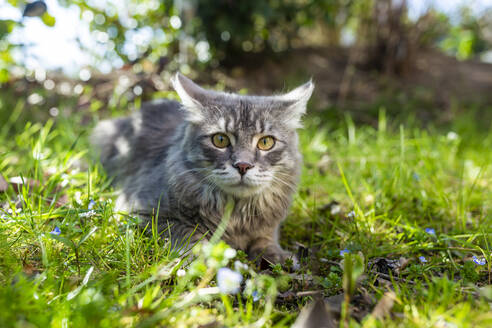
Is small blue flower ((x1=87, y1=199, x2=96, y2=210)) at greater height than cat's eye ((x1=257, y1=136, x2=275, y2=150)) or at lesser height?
lesser

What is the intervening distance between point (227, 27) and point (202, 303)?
400 centimetres

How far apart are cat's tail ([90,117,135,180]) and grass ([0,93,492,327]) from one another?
0.61 ft

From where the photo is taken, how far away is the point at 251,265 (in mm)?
1963

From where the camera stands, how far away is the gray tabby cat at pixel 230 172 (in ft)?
6.59

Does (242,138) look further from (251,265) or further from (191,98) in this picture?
(251,265)

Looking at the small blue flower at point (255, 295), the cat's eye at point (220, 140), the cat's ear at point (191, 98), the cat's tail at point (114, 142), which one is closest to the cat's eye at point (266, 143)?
the cat's eye at point (220, 140)

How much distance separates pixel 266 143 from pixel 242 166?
1.02 feet

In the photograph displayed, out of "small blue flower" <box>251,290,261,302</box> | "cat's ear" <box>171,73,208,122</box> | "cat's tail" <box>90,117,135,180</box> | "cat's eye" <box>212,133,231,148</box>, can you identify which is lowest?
"small blue flower" <box>251,290,261,302</box>

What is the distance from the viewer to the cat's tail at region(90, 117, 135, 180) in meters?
3.03

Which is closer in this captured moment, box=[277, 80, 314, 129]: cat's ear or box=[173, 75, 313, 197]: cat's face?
box=[173, 75, 313, 197]: cat's face

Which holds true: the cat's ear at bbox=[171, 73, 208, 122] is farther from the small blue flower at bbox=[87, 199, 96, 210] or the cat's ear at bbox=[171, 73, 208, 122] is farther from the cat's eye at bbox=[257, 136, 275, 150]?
the small blue flower at bbox=[87, 199, 96, 210]

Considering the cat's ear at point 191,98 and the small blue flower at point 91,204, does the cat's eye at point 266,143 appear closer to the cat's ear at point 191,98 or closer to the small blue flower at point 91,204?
the cat's ear at point 191,98

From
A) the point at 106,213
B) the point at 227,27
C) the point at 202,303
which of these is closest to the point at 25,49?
the point at 227,27

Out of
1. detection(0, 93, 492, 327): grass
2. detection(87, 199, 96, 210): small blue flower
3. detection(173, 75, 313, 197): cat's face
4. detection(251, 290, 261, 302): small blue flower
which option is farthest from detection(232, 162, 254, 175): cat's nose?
detection(87, 199, 96, 210): small blue flower
